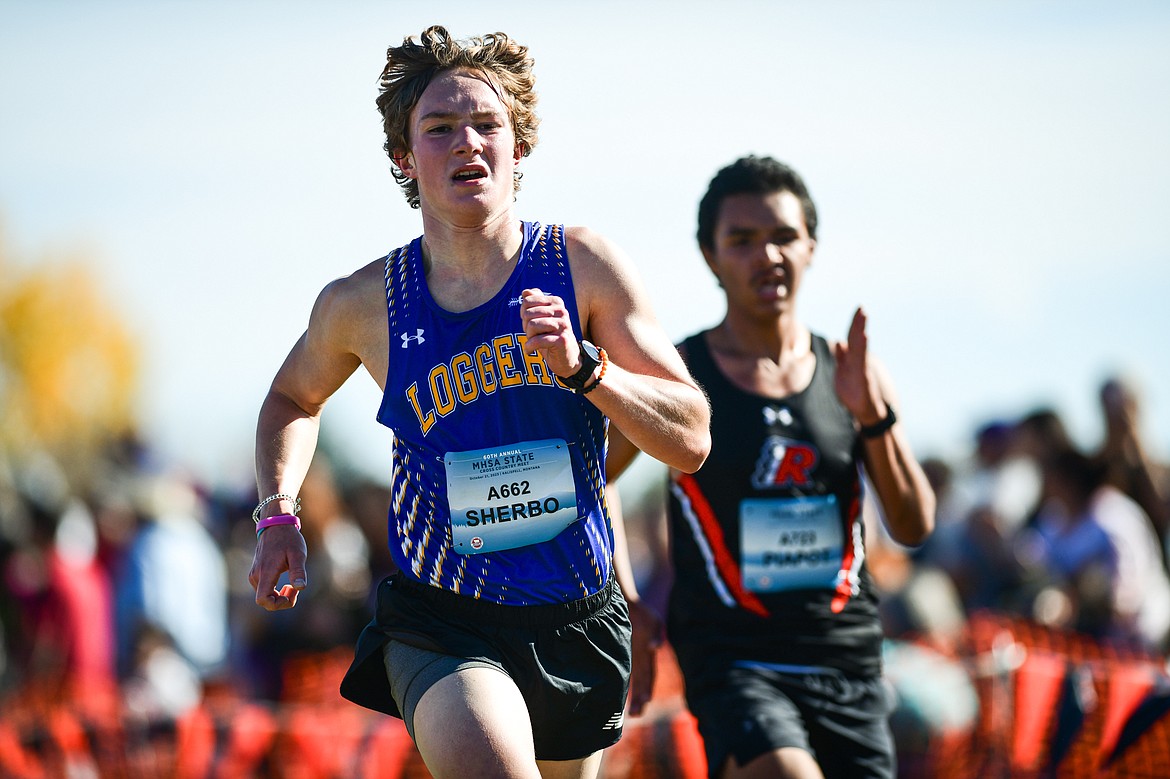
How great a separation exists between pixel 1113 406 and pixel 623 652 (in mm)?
5288

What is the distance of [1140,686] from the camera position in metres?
7.06

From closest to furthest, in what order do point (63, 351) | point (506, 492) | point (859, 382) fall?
point (506, 492) → point (859, 382) → point (63, 351)

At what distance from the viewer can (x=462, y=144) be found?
12.6 ft

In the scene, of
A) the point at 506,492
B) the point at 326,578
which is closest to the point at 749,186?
the point at 506,492

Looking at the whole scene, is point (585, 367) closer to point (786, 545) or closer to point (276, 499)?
point (276, 499)

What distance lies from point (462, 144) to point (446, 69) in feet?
0.92

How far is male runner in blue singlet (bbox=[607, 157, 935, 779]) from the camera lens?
5.07m

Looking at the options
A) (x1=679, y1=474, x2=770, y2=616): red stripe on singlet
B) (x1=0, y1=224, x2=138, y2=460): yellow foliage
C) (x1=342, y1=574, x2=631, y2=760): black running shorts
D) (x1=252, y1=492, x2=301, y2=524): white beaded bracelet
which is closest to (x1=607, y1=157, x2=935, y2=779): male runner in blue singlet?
(x1=679, y1=474, x2=770, y2=616): red stripe on singlet

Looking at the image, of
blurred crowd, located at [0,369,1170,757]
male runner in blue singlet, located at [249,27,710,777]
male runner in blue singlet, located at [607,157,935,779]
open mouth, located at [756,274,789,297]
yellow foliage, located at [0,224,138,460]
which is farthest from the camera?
yellow foliage, located at [0,224,138,460]

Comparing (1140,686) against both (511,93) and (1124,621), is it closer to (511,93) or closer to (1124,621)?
(1124,621)

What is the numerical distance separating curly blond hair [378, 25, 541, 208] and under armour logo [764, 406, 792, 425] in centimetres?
150

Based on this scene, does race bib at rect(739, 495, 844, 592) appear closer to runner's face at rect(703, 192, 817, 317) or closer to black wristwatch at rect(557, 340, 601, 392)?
runner's face at rect(703, 192, 817, 317)

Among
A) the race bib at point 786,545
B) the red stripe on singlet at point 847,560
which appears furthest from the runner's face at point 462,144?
the red stripe on singlet at point 847,560

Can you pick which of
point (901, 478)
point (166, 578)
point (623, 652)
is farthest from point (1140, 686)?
point (166, 578)
